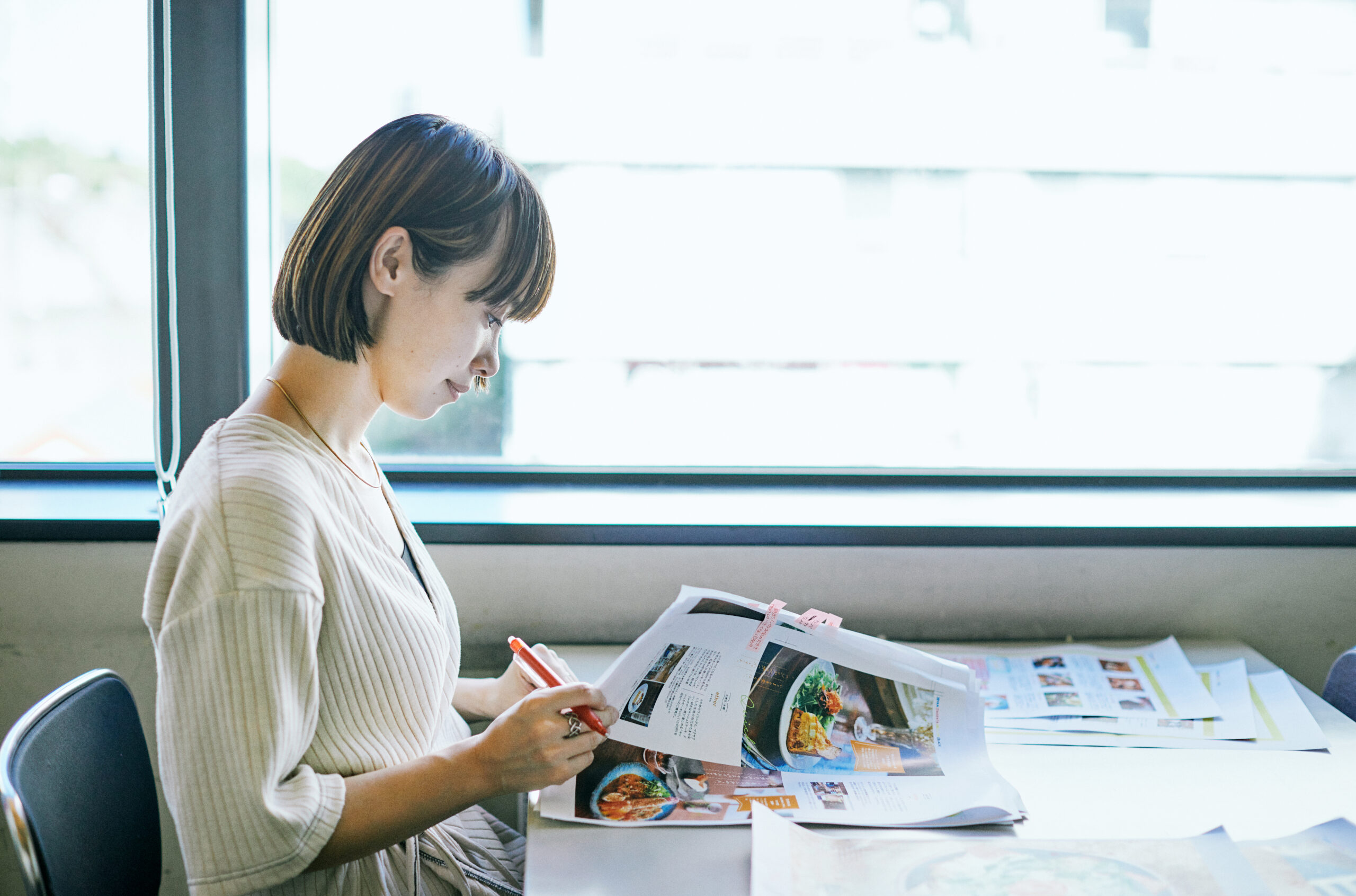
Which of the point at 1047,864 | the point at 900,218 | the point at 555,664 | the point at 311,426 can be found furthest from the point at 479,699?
the point at 900,218

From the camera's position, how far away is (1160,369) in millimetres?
1682

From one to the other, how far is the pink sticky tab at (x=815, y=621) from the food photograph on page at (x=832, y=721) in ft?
0.13

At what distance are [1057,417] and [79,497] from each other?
5.48 feet

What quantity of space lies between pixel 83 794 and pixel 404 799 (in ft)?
0.98

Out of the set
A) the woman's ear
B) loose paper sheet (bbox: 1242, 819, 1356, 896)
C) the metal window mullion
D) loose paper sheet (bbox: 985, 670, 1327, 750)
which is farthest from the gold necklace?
loose paper sheet (bbox: 1242, 819, 1356, 896)

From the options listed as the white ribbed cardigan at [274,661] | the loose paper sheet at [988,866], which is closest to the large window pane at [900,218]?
the white ribbed cardigan at [274,661]

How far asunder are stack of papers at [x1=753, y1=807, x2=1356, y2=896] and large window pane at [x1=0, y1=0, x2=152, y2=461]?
136cm

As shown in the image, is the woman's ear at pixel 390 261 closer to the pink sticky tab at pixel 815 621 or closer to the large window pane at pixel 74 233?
the pink sticky tab at pixel 815 621

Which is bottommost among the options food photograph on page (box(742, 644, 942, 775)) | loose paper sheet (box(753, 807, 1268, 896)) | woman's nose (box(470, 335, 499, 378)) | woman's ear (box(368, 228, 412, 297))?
loose paper sheet (box(753, 807, 1268, 896))

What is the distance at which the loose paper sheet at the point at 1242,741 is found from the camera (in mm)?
1044

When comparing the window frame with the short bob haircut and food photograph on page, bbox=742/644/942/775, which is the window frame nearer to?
food photograph on page, bbox=742/644/942/775

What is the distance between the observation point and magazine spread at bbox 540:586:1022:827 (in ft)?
2.83

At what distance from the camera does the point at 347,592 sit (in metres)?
0.81

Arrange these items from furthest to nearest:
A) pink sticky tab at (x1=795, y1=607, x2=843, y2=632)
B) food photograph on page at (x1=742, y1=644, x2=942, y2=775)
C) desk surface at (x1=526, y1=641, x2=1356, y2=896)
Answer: pink sticky tab at (x1=795, y1=607, x2=843, y2=632) → food photograph on page at (x1=742, y1=644, x2=942, y2=775) → desk surface at (x1=526, y1=641, x2=1356, y2=896)
